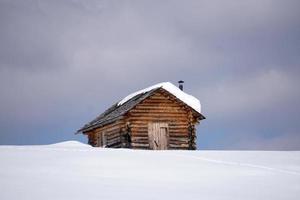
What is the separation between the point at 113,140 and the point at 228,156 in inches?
590

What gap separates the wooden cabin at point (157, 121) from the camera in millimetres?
24688

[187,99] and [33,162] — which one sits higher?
[187,99]

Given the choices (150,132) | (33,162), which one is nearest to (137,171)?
(33,162)

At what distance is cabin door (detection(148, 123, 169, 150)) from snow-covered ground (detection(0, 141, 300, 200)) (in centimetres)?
1470

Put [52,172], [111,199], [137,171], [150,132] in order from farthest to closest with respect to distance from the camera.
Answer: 1. [150,132]
2. [137,171]
3. [52,172]
4. [111,199]

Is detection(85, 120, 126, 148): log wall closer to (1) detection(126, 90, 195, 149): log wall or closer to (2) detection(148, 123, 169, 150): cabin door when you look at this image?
(1) detection(126, 90, 195, 149): log wall

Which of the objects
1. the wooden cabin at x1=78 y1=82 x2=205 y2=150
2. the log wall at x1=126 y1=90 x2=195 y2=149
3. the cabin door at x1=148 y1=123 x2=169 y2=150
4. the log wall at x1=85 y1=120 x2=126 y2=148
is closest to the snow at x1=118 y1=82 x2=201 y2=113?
the wooden cabin at x1=78 y1=82 x2=205 y2=150

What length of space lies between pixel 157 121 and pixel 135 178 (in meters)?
18.3

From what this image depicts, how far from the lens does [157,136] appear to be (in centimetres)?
2483

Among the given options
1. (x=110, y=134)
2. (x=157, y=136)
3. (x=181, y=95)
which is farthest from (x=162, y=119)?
(x=110, y=134)

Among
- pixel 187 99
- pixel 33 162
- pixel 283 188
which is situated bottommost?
pixel 283 188

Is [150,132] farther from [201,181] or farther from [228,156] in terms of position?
[201,181]

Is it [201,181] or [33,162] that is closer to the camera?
[201,181]

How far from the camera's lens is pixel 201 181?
700 cm
